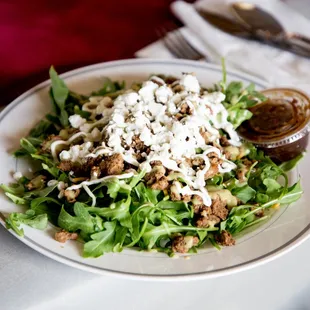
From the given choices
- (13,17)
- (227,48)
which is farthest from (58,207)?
(13,17)

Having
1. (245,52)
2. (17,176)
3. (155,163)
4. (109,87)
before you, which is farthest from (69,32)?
(155,163)

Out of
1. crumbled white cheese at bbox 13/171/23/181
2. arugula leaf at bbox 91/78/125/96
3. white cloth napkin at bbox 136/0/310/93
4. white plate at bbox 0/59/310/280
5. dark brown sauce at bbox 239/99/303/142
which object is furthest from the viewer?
white cloth napkin at bbox 136/0/310/93

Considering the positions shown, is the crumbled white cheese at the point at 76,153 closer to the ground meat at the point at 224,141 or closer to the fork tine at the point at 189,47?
the ground meat at the point at 224,141

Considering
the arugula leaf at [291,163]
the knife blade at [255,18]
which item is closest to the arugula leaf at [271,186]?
the arugula leaf at [291,163]

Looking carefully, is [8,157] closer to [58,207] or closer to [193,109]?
[58,207]

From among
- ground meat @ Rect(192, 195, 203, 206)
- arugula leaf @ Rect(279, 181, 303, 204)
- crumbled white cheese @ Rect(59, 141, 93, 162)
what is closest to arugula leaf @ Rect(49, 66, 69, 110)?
crumbled white cheese @ Rect(59, 141, 93, 162)

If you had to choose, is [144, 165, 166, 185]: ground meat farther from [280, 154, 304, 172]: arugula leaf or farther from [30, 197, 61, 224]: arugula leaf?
[280, 154, 304, 172]: arugula leaf

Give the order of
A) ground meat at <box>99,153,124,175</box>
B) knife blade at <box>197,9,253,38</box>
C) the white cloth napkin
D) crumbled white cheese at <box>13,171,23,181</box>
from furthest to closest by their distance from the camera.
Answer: knife blade at <box>197,9,253,38</box> → the white cloth napkin → crumbled white cheese at <box>13,171,23,181</box> → ground meat at <box>99,153,124,175</box>
